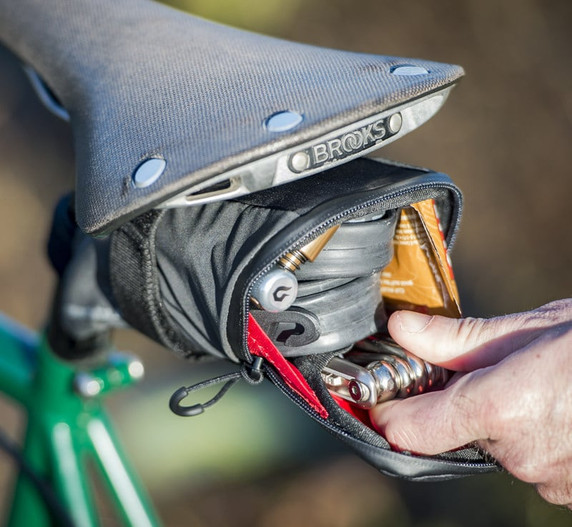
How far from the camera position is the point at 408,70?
1.94 ft

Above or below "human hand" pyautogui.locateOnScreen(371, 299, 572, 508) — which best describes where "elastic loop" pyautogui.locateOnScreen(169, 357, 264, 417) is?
above

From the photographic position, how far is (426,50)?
2600 mm

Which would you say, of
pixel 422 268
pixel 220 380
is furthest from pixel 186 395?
pixel 422 268

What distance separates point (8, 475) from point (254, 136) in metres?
1.63

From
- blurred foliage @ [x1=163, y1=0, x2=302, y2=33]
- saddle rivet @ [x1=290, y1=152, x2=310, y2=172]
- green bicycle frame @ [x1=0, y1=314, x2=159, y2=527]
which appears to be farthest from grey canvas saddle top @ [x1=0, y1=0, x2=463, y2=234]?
blurred foliage @ [x1=163, y1=0, x2=302, y2=33]

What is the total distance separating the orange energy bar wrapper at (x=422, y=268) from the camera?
26.7 inches

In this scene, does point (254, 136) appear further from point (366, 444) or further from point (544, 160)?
point (544, 160)

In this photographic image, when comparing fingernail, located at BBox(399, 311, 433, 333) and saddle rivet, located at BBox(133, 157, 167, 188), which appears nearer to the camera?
saddle rivet, located at BBox(133, 157, 167, 188)

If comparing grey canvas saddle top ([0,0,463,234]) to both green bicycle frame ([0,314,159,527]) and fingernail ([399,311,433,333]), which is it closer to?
fingernail ([399,311,433,333])

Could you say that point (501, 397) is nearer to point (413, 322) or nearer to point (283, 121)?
point (413, 322)

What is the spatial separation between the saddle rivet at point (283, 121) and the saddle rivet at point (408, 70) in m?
0.11

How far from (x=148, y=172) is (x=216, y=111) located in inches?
3.1

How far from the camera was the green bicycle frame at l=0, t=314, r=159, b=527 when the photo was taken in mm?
1034

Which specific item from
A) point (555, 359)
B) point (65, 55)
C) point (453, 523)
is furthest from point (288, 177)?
point (453, 523)
